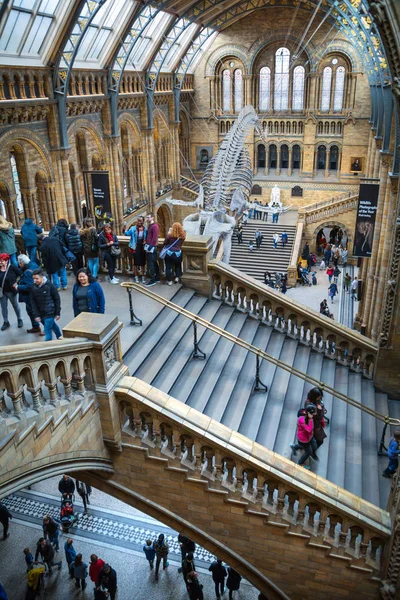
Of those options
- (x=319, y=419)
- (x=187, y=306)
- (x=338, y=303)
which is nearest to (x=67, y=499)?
(x=187, y=306)

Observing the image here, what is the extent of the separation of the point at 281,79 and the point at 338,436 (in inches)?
1143

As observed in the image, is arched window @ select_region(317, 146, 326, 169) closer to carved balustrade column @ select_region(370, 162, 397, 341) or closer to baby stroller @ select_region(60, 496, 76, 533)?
carved balustrade column @ select_region(370, 162, 397, 341)

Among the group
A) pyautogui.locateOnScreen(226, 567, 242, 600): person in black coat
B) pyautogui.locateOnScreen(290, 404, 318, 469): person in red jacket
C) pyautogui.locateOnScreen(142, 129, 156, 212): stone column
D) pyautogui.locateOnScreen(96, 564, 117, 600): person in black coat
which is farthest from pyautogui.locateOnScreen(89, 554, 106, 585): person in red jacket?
pyautogui.locateOnScreen(142, 129, 156, 212): stone column

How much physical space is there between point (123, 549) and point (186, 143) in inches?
1182

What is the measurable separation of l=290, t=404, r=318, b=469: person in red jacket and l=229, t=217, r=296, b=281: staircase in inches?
759

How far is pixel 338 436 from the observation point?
7789mm

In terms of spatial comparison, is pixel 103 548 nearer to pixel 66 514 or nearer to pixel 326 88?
pixel 66 514

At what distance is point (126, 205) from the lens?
27234mm

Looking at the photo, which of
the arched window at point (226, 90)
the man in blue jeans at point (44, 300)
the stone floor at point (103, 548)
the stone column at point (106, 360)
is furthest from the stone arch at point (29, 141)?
the arched window at point (226, 90)

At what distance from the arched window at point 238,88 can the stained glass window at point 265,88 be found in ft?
4.23

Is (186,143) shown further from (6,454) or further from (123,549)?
(6,454)

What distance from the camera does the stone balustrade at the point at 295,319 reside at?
369 inches

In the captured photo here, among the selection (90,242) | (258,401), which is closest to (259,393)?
(258,401)

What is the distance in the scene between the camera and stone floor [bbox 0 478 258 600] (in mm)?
9102
